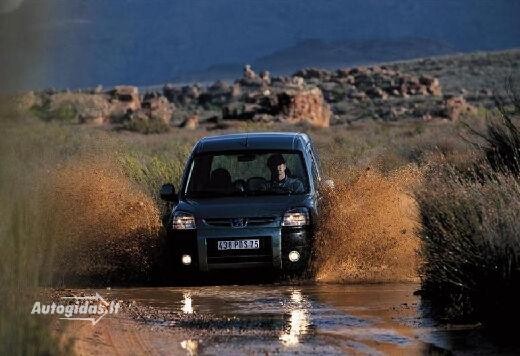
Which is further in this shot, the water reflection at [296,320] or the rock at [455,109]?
the rock at [455,109]

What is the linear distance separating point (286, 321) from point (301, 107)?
63.6 m

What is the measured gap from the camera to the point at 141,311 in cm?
1301

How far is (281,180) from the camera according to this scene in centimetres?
1622

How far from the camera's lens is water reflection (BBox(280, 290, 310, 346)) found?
10984mm

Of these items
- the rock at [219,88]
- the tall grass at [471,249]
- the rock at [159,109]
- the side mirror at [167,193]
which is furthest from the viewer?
the rock at [219,88]

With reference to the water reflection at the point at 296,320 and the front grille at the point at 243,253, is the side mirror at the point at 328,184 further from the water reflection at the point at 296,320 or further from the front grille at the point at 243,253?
the water reflection at the point at 296,320

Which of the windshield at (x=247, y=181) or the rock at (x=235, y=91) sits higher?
the rock at (x=235, y=91)

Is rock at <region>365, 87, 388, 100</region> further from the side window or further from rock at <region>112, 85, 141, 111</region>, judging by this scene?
the side window

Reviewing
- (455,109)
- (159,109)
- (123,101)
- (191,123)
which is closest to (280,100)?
(191,123)

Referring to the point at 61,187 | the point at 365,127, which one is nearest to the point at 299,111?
the point at 365,127

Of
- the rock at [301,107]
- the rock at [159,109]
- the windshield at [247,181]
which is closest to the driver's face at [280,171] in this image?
the windshield at [247,181]

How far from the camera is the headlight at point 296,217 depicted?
15.4m

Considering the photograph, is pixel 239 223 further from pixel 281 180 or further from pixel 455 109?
pixel 455 109

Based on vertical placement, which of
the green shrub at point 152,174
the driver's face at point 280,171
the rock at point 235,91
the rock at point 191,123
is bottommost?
the driver's face at point 280,171
